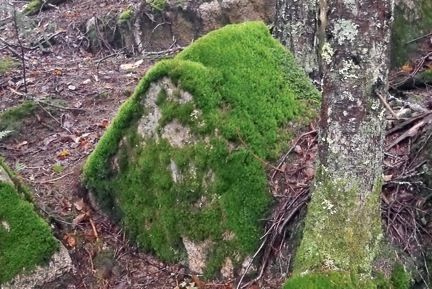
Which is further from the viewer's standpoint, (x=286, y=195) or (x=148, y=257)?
(x=148, y=257)

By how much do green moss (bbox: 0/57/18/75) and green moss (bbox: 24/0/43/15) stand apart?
119 inches

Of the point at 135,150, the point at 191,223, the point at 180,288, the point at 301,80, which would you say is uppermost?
the point at 301,80

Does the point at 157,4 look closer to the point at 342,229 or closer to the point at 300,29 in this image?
the point at 300,29

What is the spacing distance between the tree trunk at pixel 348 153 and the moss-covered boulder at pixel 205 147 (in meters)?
0.86

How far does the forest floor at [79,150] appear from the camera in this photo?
4.92 meters

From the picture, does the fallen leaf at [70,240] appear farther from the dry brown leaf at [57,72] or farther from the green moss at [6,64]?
the green moss at [6,64]

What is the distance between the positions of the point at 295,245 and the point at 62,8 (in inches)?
369

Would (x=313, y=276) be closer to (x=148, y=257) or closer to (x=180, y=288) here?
(x=180, y=288)

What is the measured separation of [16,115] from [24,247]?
104 inches

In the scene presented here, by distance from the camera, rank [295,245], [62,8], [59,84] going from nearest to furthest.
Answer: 1. [295,245]
2. [59,84]
3. [62,8]

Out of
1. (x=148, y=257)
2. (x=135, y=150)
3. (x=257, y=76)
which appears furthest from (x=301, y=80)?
(x=148, y=257)

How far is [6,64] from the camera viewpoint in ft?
29.7

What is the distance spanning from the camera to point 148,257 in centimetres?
525

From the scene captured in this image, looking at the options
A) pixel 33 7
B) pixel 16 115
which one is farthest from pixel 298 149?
pixel 33 7
